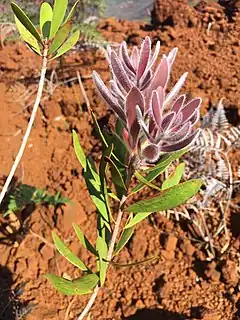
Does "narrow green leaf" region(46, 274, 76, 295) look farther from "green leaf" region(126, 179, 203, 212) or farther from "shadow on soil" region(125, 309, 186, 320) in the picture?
"shadow on soil" region(125, 309, 186, 320)

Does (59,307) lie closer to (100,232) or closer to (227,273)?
(227,273)

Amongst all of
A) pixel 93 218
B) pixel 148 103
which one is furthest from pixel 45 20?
pixel 93 218

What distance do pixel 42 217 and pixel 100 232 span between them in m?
1.07

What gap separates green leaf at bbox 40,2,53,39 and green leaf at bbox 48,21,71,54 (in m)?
0.03

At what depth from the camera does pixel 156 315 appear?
1.92 m


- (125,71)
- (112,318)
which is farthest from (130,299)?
(125,71)

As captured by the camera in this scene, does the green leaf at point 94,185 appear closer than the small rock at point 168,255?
Yes

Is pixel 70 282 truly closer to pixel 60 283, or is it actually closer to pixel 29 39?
pixel 60 283

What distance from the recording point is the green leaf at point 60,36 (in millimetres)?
989

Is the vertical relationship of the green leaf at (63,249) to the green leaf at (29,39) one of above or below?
below

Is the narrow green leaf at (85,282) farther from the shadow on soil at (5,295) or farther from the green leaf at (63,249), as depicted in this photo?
the shadow on soil at (5,295)

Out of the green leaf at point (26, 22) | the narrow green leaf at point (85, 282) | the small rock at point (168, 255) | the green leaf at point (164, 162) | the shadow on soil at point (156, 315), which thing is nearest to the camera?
the green leaf at point (26, 22)

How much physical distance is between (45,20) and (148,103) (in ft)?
0.91

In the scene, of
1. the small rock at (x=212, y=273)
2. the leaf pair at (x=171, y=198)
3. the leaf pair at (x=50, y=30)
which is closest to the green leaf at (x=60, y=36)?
the leaf pair at (x=50, y=30)
